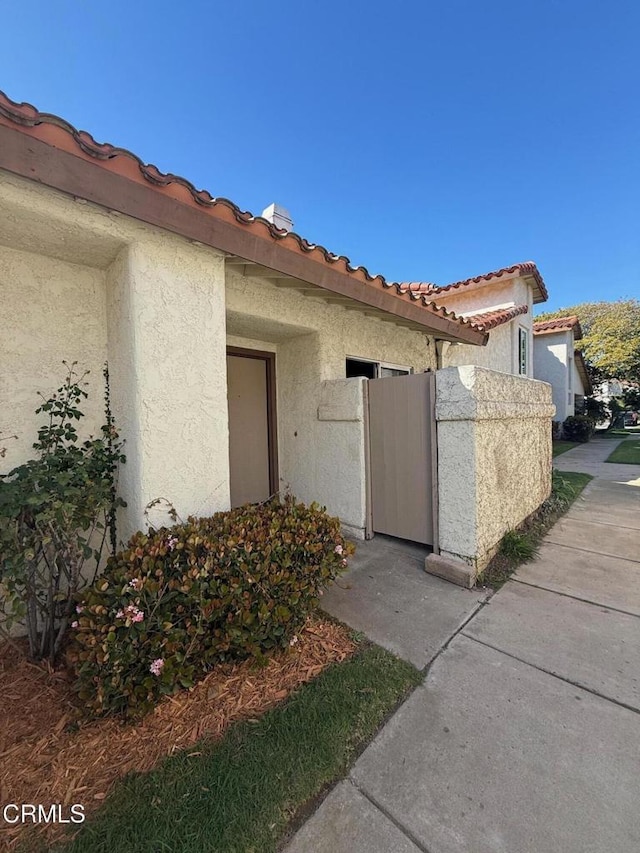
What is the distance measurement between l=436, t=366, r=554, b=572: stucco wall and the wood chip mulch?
1.95 meters

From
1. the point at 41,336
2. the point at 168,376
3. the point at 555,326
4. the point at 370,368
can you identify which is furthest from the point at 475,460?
the point at 555,326

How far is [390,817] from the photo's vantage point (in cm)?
172

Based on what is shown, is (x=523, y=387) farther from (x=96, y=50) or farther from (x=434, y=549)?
(x=96, y=50)

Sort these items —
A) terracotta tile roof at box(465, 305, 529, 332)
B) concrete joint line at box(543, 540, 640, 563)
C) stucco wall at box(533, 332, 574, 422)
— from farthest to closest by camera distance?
1. stucco wall at box(533, 332, 574, 422)
2. terracotta tile roof at box(465, 305, 529, 332)
3. concrete joint line at box(543, 540, 640, 563)

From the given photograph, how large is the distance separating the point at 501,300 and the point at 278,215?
29.5 feet

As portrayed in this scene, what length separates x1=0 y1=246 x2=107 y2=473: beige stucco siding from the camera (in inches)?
114

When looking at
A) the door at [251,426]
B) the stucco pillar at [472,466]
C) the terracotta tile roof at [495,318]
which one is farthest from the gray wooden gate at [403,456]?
the terracotta tile roof at [495,318]

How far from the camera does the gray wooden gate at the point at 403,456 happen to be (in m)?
4.35

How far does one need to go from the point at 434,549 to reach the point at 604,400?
31.1m

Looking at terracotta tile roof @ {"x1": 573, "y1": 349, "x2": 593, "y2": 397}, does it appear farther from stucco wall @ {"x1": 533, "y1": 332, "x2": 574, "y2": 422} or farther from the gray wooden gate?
the gray wooden gate

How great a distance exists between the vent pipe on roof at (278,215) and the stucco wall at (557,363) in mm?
18922

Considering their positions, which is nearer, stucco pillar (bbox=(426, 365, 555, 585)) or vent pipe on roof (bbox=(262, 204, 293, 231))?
stucco pillar (bbox=(426, 365, 555, 585))

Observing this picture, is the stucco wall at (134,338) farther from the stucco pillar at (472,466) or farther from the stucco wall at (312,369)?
the stucco pillar at (472,466)
